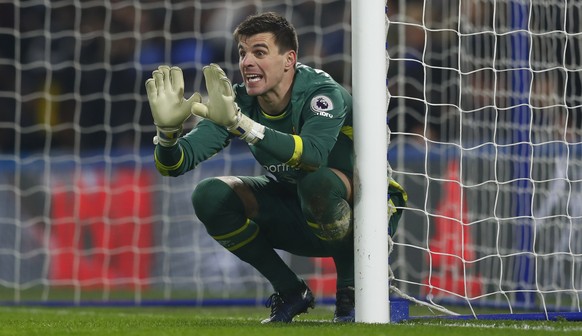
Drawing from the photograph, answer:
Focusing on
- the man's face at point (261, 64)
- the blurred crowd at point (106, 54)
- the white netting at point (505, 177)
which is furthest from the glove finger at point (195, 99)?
the blurred crowd at point (106, 54)

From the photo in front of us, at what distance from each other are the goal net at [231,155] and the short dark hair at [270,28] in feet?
6.54

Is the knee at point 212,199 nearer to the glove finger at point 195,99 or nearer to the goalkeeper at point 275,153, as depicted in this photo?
the goalkeeper at point 275,153

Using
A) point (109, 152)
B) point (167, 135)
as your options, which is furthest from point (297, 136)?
point (109, 152)

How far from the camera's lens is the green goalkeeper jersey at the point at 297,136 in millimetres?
3508

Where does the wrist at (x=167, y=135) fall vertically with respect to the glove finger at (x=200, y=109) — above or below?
below

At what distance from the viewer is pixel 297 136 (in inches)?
139

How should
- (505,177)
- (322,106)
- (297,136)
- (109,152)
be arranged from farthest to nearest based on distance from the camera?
(109,152)
(505,177)
(322,106)
(297,136)

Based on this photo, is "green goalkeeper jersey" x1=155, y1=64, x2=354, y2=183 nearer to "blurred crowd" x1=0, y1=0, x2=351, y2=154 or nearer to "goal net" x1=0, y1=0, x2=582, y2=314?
"goal net" x1=0, y1=0, x2=582, y2=314

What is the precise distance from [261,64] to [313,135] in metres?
0.35

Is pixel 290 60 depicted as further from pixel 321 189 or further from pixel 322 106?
pixel 321 189

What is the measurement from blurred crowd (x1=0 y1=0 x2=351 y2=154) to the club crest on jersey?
462 centimetres

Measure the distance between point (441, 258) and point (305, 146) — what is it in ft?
12.1

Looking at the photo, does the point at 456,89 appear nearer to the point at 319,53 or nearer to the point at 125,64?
the point at 319,53

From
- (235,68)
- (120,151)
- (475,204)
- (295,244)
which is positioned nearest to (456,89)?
(475,204)
